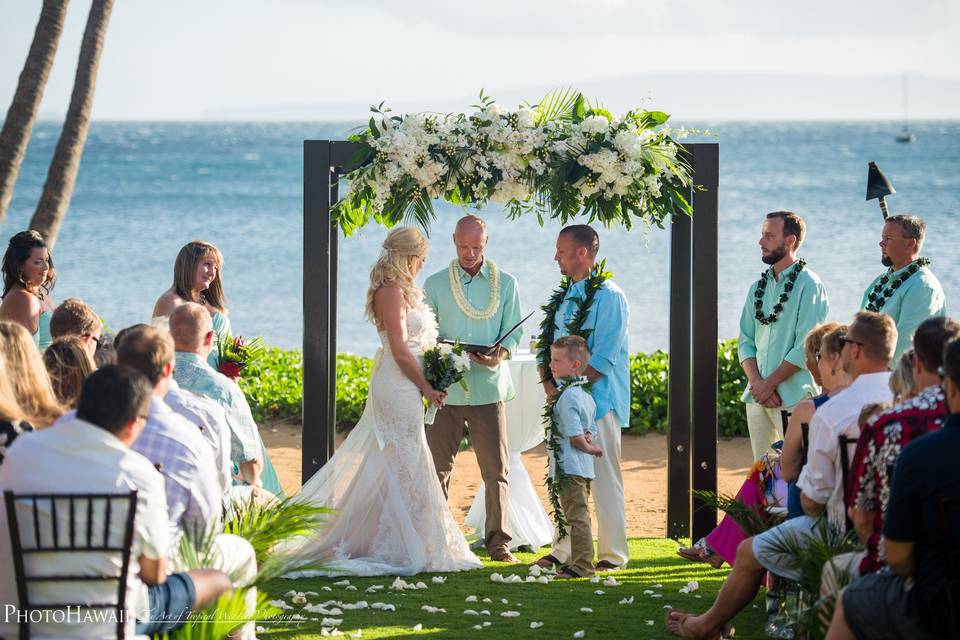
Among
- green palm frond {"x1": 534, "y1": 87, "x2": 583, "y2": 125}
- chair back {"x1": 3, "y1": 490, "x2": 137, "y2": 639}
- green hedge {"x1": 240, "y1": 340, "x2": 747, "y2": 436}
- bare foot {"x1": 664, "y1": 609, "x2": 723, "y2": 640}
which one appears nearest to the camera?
chair back {"x1": 3, "y1": 490, "x2": 137, "y2": 639}

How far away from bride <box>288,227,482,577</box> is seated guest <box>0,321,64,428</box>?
2.73m

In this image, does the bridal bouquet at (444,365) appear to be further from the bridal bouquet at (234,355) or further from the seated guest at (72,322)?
the seated guest at (72,322)

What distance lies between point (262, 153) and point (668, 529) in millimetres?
63640

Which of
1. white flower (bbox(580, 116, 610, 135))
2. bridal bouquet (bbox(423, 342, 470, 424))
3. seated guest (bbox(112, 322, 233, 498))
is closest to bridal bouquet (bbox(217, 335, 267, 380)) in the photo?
bridal bouquet (bbox(423, 342, 470, 424))

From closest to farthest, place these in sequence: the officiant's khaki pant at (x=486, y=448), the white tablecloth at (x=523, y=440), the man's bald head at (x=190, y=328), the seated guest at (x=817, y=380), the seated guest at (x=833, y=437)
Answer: the seated guest at (x=833, y=437) → the seated guest at (x=817, y=380) → the man's bald head at (x=190, y=328) → the officiant's khaki pant at (x=486, y=448) → the white tablecloth at (x=523, y=440)

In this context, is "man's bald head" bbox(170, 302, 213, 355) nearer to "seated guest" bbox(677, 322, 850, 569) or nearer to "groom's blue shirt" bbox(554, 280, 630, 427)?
"groom's blue shirt" bbox(554, 280, 630, 427)

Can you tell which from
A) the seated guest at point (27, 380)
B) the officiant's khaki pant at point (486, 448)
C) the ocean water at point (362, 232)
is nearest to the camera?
the seated guest at point (27, 380)

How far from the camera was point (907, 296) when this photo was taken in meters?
7.97

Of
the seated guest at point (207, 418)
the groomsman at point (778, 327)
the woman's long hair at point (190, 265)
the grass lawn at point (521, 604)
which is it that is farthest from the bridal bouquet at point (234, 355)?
the groomsman at point (778, 327)

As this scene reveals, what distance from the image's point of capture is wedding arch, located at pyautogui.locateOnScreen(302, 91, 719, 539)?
7.96 metres

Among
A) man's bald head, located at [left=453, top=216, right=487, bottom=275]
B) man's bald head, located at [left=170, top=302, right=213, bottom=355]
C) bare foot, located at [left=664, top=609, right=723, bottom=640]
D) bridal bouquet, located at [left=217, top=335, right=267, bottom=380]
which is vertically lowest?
bare foot, located at [left=664, top=609, right=723, bottom=640]

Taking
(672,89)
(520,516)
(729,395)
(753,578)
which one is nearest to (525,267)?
(729,395)

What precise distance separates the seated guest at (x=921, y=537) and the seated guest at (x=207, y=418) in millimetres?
2904

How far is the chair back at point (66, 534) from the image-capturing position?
4.29m
